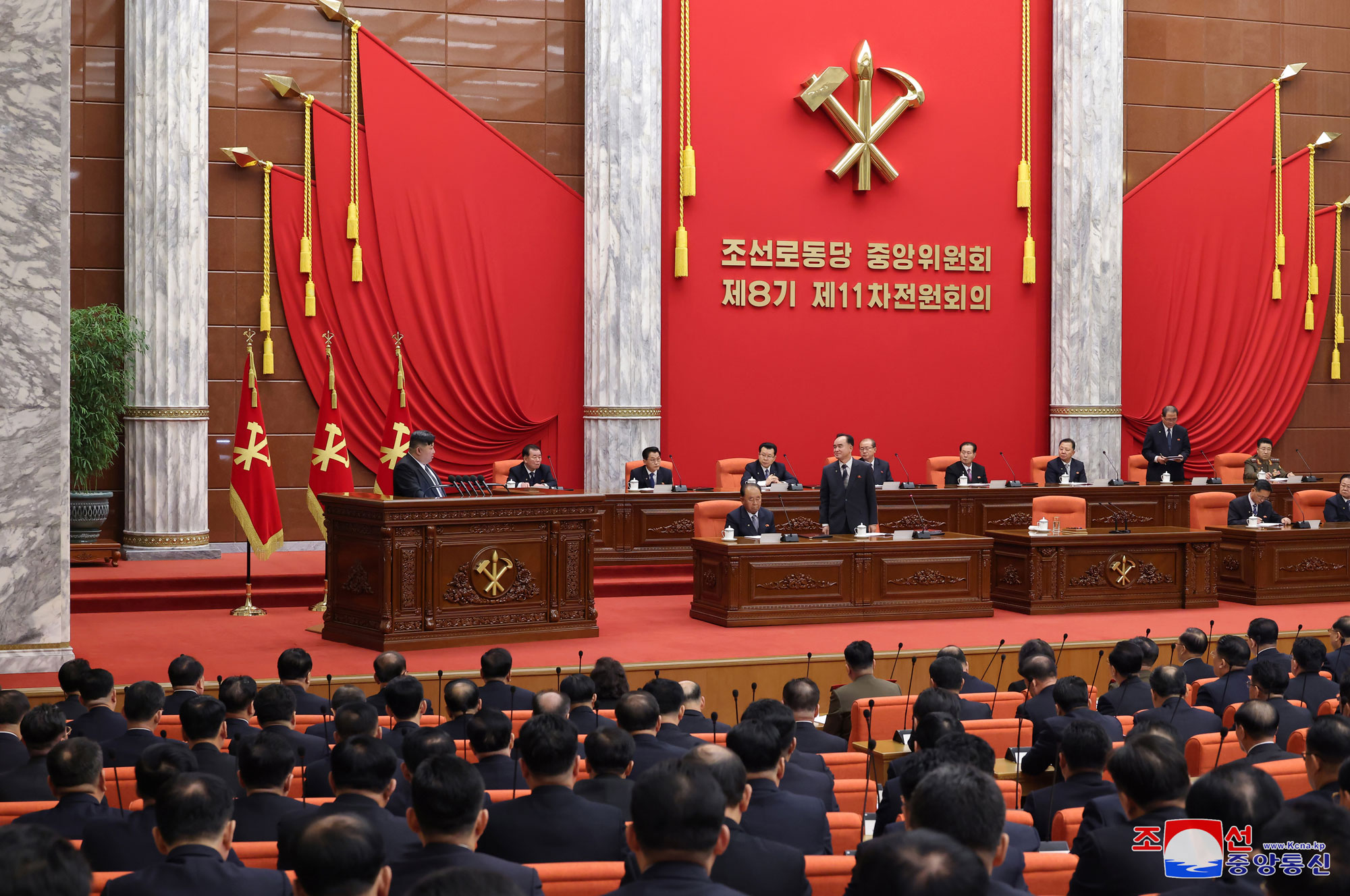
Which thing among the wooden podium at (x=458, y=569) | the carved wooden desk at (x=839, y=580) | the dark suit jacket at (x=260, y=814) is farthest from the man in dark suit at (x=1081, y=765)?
the carved wooden desk at (x=839, y=580)

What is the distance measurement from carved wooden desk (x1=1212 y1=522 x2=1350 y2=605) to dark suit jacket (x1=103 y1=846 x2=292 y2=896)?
808 centimetres

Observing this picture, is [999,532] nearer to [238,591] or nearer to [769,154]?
[769,154]

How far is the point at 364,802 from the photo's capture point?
272 cm

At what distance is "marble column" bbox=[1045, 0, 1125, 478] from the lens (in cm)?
1195

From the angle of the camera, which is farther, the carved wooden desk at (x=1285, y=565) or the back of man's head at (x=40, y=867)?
the carved wooden desk at (x=1285, y=565)

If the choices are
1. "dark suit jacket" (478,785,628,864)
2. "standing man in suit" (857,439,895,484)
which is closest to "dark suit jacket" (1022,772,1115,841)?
"dark suit jacket" (478,785,628,864)

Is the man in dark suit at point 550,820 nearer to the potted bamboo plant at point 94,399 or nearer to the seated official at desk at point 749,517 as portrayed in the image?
the seated official at desk at point 749,517

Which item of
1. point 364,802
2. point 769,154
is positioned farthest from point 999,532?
point 364,802

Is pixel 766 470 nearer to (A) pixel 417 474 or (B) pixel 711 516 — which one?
(B) pixel 711 516

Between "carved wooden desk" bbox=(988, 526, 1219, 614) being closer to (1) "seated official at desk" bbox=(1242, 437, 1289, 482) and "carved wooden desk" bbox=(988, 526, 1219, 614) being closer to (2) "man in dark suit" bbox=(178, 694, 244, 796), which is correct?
(1) "seated official at desk" bbox=(1242, 437, 1289, 482)

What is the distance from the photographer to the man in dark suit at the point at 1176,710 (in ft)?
14.0

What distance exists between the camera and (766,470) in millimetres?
10008

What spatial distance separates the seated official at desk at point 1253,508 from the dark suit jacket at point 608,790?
7446 mm

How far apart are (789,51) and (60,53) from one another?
720 centimetres
